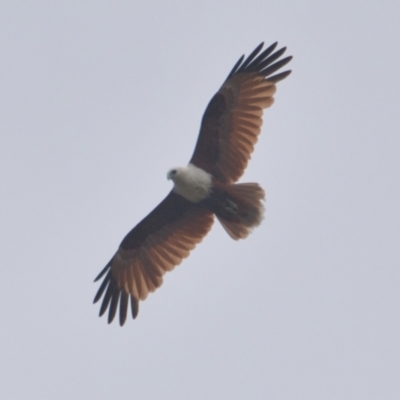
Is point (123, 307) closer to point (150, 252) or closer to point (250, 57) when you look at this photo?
point (150, 252)

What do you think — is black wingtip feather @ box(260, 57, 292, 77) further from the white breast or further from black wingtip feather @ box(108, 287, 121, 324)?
black wingtip feather @ box(108, 287, 121, 324)

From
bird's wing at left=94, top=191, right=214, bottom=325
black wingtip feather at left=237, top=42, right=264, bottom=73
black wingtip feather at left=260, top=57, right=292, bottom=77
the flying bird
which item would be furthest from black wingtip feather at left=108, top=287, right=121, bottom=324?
black wingtip feather at left=260, top=57, right=292, bottom=77

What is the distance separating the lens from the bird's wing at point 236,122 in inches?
566

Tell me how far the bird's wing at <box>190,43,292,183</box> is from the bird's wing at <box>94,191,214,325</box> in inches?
32.1

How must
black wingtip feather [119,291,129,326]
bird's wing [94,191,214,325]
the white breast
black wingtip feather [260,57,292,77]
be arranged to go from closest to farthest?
the white breast
black wingtip feather [260,57,292,77]
bird's wing [94,191,214,325]
black wingtip feather [119,291,129,326]

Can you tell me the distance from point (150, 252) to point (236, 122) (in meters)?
2.23

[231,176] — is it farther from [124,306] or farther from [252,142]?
[124,306]

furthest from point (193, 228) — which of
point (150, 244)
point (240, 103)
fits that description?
point (240, 103)

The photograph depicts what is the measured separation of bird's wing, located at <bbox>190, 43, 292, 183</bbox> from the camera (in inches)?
566

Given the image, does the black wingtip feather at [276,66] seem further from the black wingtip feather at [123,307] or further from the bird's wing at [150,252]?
the black wingtip feather at [123,307]

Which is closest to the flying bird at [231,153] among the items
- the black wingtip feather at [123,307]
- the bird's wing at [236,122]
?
the bird's wing at [236,122]

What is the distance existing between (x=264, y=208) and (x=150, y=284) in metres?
2.02

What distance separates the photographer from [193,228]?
49.3 feet

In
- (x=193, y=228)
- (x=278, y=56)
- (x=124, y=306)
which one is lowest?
(x=124, y=306)
